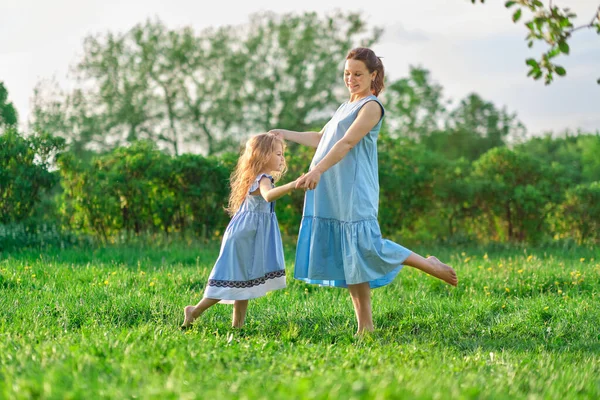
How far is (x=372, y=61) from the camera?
5.00 metres

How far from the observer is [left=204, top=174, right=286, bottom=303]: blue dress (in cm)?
498

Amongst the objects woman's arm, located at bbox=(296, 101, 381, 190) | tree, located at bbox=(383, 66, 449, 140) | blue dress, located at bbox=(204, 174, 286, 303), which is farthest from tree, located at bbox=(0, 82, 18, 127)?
tree, located at bbox=(383, 66, 449, 140)

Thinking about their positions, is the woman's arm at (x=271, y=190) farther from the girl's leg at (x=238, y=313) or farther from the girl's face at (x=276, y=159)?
the girl's leg at (x=238, y=313)

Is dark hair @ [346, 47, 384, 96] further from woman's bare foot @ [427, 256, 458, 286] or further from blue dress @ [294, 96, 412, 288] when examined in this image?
woman's bare foot @ [427, 256, 458, 286]

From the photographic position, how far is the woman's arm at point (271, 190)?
4465 mm

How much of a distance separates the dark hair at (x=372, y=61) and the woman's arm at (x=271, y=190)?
1.06m

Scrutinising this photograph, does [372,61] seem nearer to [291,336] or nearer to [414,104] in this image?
[291,336]

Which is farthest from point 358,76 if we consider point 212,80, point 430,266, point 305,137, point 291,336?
point 212,80

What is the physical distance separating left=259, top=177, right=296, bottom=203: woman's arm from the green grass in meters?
0.95

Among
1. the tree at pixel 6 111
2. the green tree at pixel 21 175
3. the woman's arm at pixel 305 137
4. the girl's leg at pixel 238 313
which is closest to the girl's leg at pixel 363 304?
the girl's leg at pixel 238 313

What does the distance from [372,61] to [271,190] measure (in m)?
1.20

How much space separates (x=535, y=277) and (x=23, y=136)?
7.05 m

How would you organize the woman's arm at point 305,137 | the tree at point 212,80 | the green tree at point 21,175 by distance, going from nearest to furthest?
the woman's arm at point 305,137 < the green tree at point 21,175 < the tree at point 212,80

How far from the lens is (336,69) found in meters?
24.5
